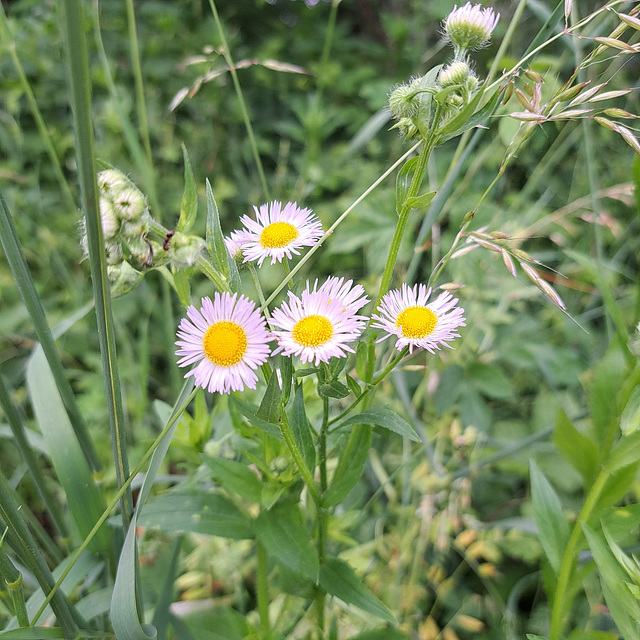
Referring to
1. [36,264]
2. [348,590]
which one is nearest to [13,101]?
[36,264]

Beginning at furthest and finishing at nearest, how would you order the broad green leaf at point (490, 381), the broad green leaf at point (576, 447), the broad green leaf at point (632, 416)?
the broad green leaf at point (490, 381)
the broad green leaf at point (576, 447)
the broad green leaf at point (632, 416)

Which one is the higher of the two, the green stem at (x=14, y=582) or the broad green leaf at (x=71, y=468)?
the broad green leaf at (x=71, y=468)

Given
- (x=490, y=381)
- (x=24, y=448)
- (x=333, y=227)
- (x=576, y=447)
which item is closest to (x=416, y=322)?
(x=333, y=227)

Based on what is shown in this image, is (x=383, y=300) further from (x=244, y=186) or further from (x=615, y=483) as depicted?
(x=244, y=186)

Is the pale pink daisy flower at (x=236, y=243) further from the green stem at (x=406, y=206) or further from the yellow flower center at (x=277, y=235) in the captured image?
the green stem at (x=406, y=206)

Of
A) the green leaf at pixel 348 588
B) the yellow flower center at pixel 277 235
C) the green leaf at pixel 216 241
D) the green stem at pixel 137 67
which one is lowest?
the green leaf at pixel 348 588

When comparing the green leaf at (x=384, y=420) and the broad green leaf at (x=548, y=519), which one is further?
the broad green leaf at (x=548, y=519)

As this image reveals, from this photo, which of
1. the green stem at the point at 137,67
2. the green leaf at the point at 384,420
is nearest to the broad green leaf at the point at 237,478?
the green leaf at the point at 384,420

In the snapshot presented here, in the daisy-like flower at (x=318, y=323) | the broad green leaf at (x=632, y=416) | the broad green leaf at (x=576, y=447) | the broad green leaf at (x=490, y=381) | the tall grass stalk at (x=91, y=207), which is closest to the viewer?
the tall grass stalk at (x=91, y=207)
